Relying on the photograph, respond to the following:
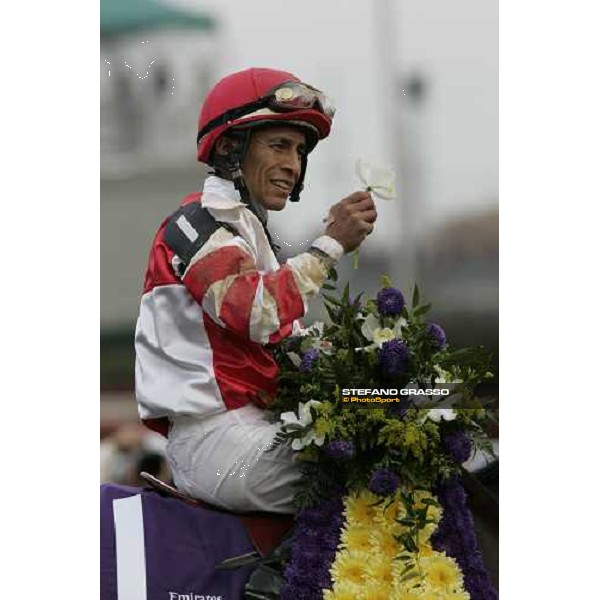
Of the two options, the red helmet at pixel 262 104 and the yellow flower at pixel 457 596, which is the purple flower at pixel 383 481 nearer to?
the yellow flower at pixel 457 596

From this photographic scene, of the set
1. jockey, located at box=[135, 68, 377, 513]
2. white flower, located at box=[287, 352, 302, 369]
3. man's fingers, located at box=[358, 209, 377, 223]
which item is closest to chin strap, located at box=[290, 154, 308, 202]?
jockey, located at box=[135, 68, 377, 513]

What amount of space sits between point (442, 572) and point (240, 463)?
641 mm

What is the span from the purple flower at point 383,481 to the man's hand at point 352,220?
26.1 inches

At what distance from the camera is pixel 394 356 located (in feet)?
11.3

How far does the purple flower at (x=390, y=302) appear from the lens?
3.55m

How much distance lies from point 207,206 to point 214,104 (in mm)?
313

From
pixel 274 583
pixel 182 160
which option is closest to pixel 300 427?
pixel 274 583

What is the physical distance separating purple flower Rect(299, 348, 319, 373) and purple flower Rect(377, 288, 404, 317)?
226 millimetres

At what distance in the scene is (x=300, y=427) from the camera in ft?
11.3

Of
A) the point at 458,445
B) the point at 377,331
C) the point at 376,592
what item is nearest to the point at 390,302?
the point at 377,331

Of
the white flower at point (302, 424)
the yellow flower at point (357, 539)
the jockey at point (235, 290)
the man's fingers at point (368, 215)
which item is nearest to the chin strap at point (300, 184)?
the jockey at point (235, 290)

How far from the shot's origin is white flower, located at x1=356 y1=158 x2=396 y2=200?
3619 mm

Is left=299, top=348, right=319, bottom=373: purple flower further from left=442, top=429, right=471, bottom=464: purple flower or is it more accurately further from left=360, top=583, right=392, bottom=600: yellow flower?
left=360, top=583, right=392, bottom=600: yellow flower

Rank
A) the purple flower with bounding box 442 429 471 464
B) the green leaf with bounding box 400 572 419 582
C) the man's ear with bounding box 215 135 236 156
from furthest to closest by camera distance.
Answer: the man's ear with bounding box 215 135 236 156 → the purple flower with bounding box 442 429 471 464 → the green leaf with bounding box 400 572 419 582
